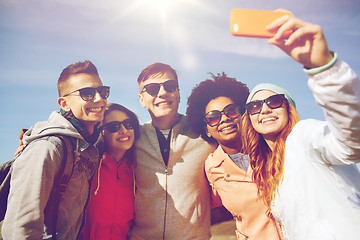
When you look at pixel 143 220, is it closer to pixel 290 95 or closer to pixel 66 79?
pixel 66 79

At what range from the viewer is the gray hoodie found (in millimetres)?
2891

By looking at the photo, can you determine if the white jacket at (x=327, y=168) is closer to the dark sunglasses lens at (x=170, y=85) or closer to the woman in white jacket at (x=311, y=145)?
the woman in white jacket at (x=311, y=145)

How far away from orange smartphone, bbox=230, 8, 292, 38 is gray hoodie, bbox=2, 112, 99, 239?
2730 mm

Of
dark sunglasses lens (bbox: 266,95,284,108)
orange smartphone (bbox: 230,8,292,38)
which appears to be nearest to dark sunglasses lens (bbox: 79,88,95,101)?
dark sunglasses lens (bbox: 266,95,284,108)

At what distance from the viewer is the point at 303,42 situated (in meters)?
1.64

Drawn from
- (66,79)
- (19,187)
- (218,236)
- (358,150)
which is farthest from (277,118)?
(66,79)

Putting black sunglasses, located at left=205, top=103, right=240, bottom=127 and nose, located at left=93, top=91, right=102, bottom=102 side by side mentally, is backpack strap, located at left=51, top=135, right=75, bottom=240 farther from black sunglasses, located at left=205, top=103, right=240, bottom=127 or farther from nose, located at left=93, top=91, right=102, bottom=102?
black sunglasses, located at left=205, top=103, right=240, bottom=127

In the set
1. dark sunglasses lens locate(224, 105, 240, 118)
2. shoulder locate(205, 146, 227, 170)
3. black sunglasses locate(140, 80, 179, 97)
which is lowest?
shoulder locate(205, 146, 227, 170)

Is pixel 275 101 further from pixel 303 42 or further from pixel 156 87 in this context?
pixel 156 87

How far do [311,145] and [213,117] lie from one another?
2516 mm

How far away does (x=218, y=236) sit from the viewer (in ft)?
15.4

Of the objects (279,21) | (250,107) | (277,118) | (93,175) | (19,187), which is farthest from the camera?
(93,175)

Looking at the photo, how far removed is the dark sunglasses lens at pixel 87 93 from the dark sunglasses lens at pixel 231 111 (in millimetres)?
2518

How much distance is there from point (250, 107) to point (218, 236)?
263 cm
